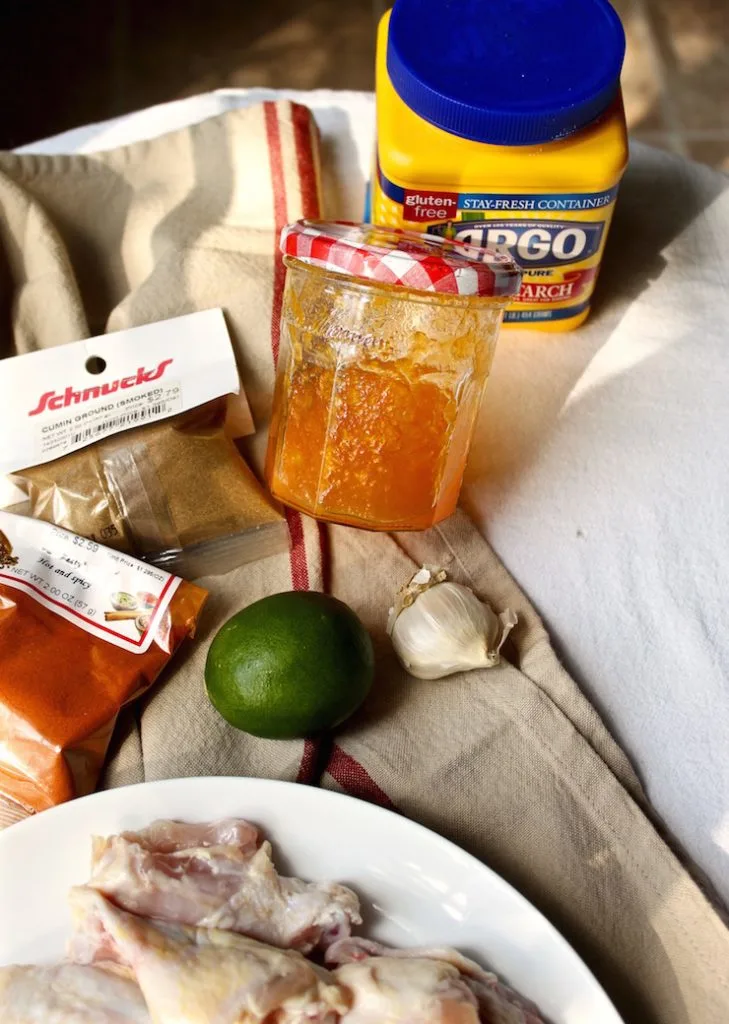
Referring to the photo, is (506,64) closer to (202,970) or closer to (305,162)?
(305,162)

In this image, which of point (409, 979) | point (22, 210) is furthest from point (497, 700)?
point (22, 210)

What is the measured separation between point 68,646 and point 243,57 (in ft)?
4.95

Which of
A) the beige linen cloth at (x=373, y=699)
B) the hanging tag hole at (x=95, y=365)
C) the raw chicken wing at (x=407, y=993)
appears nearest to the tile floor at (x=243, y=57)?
the beige linen cloth at (x=373, y=699)

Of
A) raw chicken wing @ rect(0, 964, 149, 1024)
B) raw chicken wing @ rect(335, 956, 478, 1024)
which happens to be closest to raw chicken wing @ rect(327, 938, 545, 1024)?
raw chicken wing @ rect(335, 956, 478, 1024)

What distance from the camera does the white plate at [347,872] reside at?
0.61 meters

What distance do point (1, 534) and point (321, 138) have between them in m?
0.53

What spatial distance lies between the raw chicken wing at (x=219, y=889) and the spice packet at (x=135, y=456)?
24cm

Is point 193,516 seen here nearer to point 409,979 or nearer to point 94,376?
point 94,376

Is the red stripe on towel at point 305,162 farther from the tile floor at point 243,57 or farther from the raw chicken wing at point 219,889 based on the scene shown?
the tile floor at point 243,57

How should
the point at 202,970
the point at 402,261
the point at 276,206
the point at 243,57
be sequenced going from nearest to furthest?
1. the point at 202,970
2. the point at 402,261
3. the point at 276,206
4. the point at 243,57

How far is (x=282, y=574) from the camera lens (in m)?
0.80

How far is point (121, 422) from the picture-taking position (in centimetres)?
81

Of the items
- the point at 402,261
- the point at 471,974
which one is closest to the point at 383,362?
the point at 402,261

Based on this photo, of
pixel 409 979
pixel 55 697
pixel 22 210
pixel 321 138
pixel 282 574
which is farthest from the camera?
pixel 321 138
